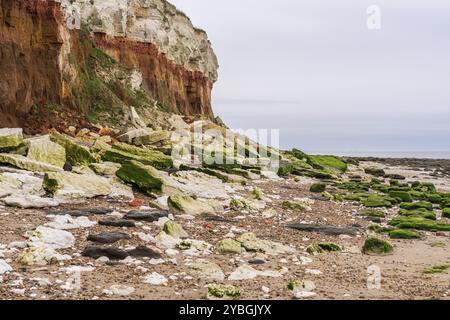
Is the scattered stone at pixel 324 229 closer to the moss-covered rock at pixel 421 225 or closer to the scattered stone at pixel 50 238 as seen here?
the moss-covered rock at pixel 421 225

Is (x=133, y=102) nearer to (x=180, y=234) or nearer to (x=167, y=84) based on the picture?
(x=167, y=84)

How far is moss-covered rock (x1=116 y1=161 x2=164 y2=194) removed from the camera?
17438 mm

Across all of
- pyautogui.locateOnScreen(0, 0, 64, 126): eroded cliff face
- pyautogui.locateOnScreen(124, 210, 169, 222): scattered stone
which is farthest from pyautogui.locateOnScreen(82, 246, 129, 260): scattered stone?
pyautogui.locateOnScreen(0, 0, 64, 126): eroded cliff face

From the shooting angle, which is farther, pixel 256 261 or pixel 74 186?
pixel 74 186

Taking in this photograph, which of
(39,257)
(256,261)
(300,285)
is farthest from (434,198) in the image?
(39,257)

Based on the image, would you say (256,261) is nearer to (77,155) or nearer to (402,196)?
(77,155)

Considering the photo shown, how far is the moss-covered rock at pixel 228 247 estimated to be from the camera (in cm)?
1121

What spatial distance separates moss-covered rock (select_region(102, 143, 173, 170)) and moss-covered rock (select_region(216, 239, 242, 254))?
→ 12545 millimetres

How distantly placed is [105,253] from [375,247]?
6.96 m

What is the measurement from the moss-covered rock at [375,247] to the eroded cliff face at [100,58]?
66.7ft

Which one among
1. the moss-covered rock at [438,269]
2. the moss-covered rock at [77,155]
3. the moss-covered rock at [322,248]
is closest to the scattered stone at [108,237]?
the moss-covered rock at [322,248]

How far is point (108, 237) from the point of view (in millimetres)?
10703

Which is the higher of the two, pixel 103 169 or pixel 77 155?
pixel 77 155
